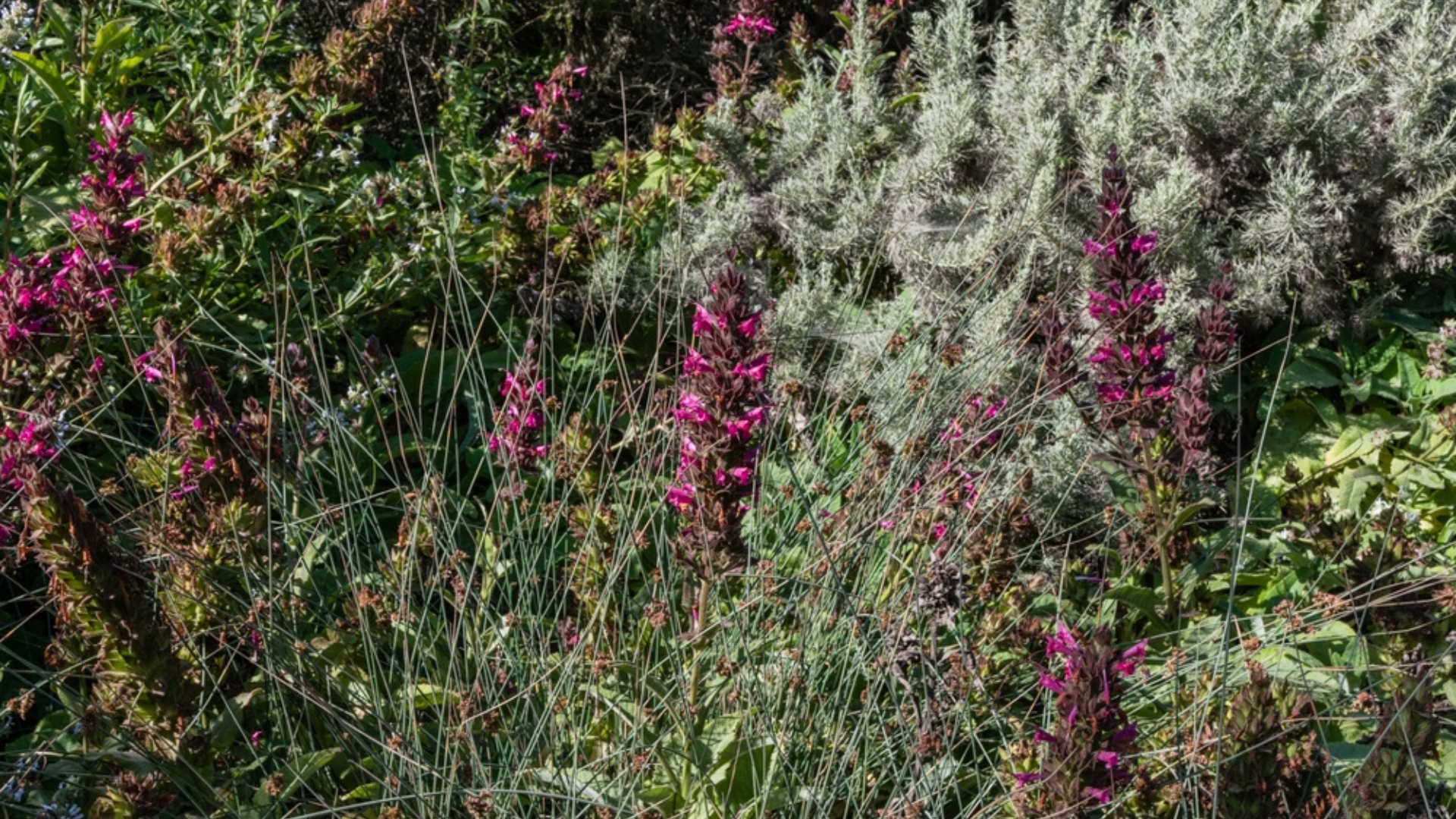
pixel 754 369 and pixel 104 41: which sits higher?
pixel 104 41

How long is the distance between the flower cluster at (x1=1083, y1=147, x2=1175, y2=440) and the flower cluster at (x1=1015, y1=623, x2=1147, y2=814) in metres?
0.97

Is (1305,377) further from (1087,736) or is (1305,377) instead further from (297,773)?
(297,773)

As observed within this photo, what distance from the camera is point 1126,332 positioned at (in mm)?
2580

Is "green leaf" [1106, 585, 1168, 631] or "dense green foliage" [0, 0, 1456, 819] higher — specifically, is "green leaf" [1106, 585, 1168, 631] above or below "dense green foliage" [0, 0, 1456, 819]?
below

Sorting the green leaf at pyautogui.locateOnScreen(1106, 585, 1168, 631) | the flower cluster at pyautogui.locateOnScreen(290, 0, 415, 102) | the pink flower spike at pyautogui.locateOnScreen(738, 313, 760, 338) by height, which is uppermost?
the flower cluster at pyautogui.locateOnScreen(290, 0, 415, 102)

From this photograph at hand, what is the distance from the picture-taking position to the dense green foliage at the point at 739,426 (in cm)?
201

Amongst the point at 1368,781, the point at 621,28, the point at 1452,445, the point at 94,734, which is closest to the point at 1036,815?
the point at 1368,781

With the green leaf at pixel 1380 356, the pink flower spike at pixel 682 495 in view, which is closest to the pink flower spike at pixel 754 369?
the pink flower spike at pixel 682 495

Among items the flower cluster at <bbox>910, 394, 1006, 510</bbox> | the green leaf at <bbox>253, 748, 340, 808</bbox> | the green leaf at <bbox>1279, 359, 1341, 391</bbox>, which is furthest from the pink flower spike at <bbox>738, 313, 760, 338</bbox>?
the green leaf at <bbox>1279, 359, 1341, 391</bbox>

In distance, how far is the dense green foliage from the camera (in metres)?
2.01

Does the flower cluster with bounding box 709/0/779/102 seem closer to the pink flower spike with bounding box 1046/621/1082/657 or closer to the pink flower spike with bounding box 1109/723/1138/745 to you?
the pink flower spike with bounding box 1046/621/1082/657

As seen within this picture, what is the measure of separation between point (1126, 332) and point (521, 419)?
3.77 ft

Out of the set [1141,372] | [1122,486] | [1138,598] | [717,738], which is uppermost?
[1141,372]

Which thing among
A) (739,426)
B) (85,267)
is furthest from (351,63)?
(739,426)
